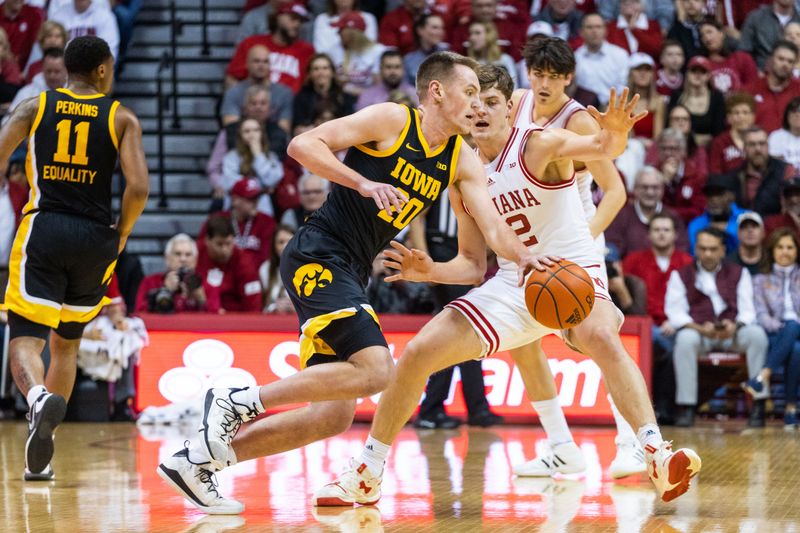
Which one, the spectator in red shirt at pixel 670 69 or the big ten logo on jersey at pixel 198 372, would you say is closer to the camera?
the big ten logo on jersey at pixel 198 372

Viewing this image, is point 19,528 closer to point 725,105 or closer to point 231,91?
point 231,91

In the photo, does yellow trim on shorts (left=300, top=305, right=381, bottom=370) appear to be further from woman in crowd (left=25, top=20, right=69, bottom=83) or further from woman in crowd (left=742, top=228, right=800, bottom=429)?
woman in crowd (left=25, top=20, right=69, bottom=83)

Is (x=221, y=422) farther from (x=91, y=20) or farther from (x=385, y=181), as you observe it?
(x=91, y=20)

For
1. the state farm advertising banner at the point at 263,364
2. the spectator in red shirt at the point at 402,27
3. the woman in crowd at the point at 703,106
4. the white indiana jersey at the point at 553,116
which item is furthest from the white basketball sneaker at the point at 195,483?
the spectator in red shirt at the point at 402,27

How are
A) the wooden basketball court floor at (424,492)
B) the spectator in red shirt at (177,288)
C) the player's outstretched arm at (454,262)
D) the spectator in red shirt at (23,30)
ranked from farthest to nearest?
1. the spectator in red shirt at (23,30)
2. the spectator in red shirt at (177,288)
3. the player's outstretched arm at (454,262)
4. the wooden basketball court floor at (424,492)

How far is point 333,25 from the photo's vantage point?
13.9m

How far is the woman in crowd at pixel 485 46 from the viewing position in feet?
42.0

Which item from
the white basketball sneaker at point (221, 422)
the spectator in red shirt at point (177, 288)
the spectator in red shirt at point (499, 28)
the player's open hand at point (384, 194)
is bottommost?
the white basketball sneaker at point (221, 422)

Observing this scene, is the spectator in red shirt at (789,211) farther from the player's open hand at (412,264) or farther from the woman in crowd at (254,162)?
the player's open hand at (412,264)

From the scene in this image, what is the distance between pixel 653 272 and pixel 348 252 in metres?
6.11

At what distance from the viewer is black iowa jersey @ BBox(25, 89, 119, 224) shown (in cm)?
669

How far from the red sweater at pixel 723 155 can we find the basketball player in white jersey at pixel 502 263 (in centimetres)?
646

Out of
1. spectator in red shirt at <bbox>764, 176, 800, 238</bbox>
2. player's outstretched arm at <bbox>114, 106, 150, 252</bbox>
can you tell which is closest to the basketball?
player's outstretched arm at <bbox>114, 106, 150, 252</bbox>

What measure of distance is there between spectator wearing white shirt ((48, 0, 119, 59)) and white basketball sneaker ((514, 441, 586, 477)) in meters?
8.53
